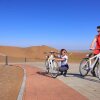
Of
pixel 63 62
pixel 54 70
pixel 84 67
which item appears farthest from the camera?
pixel 63 62

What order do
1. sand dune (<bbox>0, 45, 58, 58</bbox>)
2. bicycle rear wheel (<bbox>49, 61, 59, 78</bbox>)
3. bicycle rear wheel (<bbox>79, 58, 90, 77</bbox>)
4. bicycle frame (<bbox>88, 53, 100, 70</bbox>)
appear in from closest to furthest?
bicycle frame (<bbox>88, 53, 100, 70</bbox>), bicycle rear wheel (<bbox>79, 58, 90, 77</bbox>), bicycle rear wheel (<bbox>49, 61, 59, 78</bbox>), sand dune (<bbox>0, 45, 58, 58</bbox>)

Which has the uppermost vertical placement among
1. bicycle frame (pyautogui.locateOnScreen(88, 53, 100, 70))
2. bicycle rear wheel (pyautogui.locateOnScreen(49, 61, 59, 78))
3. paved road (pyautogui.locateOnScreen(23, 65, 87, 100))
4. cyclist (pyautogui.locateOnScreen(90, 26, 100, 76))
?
cyclist (pyautogui.locateOnScreen(90, 26, 100, 76))

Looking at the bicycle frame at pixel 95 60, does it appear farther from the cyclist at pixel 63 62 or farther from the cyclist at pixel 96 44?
the cyclist at pixel 63 62

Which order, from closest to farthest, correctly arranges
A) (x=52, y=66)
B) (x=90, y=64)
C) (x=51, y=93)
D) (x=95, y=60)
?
(x=51, y=93)
(x=95, y=60)
(x=90, y=64)
(x=52, y=66)

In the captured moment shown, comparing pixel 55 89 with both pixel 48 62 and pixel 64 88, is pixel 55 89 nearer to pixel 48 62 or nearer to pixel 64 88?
pixel 64 88

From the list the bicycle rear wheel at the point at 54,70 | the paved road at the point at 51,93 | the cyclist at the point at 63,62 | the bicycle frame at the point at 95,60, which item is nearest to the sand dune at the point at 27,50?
the cyclist at the point at 63,62

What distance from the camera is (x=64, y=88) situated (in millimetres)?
10875

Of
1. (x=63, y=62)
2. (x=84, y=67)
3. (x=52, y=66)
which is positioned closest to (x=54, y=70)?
(x=52, y=66)

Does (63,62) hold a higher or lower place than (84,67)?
higher

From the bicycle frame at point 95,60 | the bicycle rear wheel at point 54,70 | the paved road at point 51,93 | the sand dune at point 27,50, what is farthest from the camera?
the sand dune at point 27,50

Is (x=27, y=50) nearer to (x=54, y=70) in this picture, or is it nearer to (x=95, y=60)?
(x=54, y=70)

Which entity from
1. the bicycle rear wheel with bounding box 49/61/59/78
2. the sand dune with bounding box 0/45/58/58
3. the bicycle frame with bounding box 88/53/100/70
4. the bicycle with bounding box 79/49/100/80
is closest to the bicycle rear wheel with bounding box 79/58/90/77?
the bicycle with bounding box 79/49/100/80

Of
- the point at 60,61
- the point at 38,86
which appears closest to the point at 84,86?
the point at 38,86

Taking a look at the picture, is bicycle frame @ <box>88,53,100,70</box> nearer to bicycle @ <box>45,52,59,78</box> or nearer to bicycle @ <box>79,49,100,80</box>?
bicycle @ <box>79,49,100,80</box>
